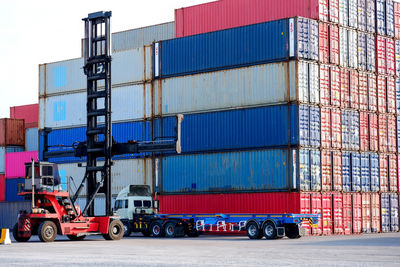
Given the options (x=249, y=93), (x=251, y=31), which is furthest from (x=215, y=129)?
(x=251, y=31)

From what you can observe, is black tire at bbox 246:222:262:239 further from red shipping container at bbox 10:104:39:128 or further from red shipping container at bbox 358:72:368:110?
red shipping container at bbox 10:104:39:128

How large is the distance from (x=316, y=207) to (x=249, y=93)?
7.35 m

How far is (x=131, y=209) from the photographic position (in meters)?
42.0

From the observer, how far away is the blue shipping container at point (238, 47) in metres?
40.8

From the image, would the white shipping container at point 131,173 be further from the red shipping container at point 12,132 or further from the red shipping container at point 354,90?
the red shipping container at point 12,132

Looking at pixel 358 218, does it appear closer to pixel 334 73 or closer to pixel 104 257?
pixel 334 73

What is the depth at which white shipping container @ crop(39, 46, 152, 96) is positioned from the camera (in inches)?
1908

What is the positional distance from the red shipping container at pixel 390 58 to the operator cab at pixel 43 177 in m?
22.3

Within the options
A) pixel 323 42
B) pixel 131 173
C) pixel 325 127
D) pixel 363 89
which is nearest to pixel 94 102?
pixel 131 173

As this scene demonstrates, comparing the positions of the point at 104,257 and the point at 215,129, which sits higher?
the point at 215,129

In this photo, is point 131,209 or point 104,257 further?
point 131,209

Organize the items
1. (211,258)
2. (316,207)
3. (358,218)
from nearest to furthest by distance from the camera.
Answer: (211,258)
(316,207)
(358,218)

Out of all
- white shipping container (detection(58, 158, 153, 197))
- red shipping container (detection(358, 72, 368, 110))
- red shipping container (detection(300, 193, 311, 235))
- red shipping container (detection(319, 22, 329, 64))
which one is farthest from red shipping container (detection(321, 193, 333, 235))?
white shipping container (detection(58, 158, 153, 197))

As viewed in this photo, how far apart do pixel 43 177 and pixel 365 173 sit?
63.9 ft
